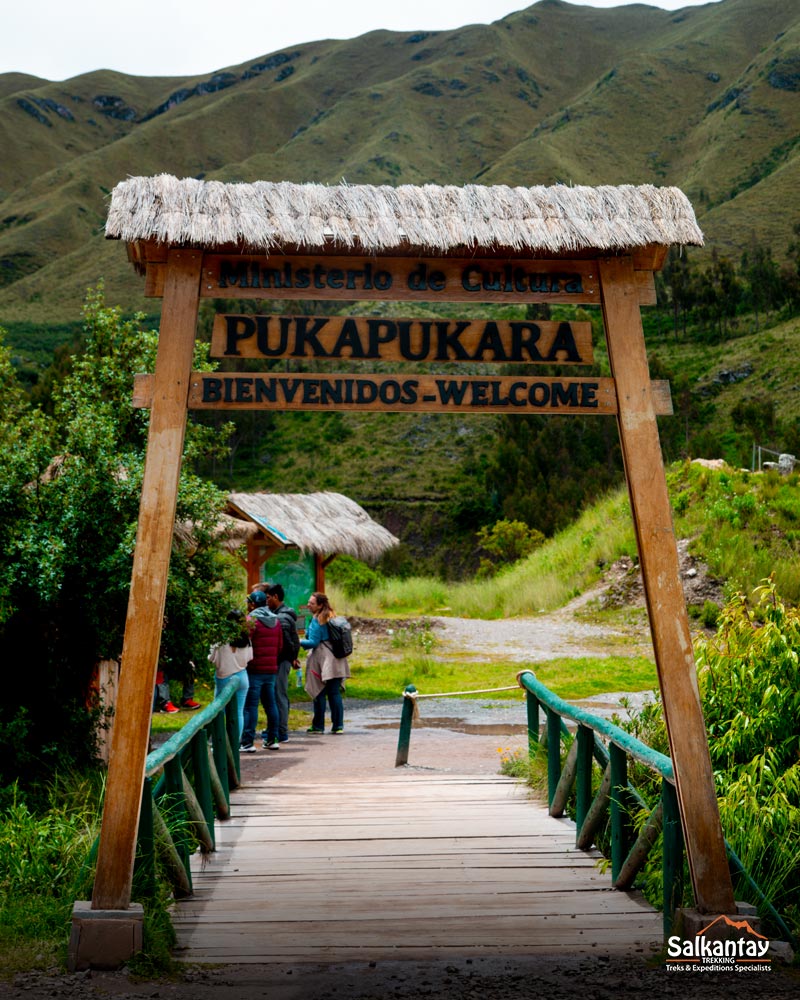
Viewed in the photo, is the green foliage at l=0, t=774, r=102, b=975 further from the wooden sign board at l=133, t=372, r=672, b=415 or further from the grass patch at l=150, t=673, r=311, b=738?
the grass patch at l=150, t=673, r=311, b=738

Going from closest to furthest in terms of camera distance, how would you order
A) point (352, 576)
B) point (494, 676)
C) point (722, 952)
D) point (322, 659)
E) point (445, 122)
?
point (722, 952) < point (322, 659) < point (494, 676) < point (352, 576) < point (445, 122)

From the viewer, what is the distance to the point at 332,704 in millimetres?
12406

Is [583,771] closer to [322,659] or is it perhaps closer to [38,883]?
[38,883]

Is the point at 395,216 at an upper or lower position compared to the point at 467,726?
upper

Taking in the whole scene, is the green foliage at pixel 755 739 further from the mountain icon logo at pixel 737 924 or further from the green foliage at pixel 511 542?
the green foliage at pixel 511 542

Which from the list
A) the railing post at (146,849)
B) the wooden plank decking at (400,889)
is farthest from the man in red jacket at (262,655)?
the railing post at (146,849)

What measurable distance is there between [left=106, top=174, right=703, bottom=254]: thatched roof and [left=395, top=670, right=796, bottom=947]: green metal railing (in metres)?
2.38

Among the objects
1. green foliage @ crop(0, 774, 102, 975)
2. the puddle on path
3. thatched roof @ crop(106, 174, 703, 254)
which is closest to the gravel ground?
green foliage @ crop(0, 774, 102, 975)

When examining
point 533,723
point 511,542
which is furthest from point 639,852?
point 511,542

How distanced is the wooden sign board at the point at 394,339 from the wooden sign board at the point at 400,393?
0.36 feet

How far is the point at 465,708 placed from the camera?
51.0ft

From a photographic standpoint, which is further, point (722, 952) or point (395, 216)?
point (395, 216)

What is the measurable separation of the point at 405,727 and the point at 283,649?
1.87 metres

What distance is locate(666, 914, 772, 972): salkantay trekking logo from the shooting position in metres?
4.39
